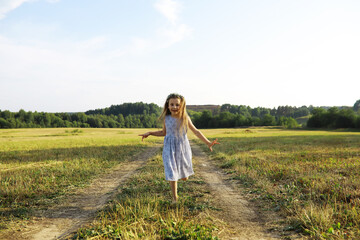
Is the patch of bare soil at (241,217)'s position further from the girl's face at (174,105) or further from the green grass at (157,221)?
the girl's face at (174,105)

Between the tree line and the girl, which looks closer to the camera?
the girl

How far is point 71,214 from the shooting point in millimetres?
4832

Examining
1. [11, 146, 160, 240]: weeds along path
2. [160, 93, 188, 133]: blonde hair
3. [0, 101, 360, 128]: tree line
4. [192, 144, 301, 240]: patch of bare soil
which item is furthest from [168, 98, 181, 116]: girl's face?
[0, 101, 360, 128]: tree line

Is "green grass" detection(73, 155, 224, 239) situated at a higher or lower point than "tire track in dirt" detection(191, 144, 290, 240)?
higher

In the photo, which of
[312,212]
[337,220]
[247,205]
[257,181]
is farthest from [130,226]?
[257,181]

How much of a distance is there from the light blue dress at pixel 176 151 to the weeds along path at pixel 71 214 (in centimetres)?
201

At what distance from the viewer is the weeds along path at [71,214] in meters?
3.94

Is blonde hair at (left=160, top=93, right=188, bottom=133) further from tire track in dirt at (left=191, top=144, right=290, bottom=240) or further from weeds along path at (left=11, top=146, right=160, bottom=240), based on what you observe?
weeds along path at (left=11, top=146, right=160, bottom=240)

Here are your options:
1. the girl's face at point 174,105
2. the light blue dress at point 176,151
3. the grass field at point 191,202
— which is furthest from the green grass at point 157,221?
the girl's face at point 174,105

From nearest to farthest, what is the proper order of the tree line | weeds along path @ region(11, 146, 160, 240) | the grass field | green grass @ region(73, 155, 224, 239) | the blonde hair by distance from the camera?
green grass @ region(73, 155, 224, 239) < the grass field < weeds along path @ region(11, 146, 160, 240) < the blonde hair < the tree line

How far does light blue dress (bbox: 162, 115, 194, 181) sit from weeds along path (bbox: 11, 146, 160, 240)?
6.58ft

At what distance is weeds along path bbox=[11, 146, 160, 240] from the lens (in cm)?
394

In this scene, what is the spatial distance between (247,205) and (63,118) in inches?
4976

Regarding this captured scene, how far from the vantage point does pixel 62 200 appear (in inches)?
228
